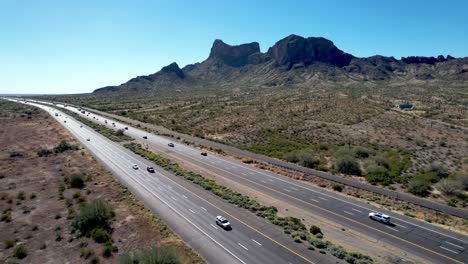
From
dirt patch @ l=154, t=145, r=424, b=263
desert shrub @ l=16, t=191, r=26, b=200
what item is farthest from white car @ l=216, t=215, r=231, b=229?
desert shrub @ l=16, t=191, r=26, b=200

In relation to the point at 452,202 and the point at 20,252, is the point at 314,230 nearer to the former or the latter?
the point at 452,202

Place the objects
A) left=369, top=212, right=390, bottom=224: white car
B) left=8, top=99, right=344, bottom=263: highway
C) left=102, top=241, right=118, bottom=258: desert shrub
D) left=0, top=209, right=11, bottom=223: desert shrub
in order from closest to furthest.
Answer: left=8, top=99, right=344, bottom=263: highway → left=102, top=241, right=118, bottom=258: desert shrub → left=369, top=212, right=390, bottom=224: white car → left=0, top=209, right=11, bottom=223: desert shrub

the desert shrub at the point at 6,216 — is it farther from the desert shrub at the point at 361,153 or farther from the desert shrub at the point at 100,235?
the desert shrub at the point at 361,153

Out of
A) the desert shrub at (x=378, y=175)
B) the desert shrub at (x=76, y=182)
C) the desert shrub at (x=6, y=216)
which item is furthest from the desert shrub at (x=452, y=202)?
the desert shrub at (x=6, y=216)

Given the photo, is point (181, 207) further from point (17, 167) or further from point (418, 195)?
point (17, 167)

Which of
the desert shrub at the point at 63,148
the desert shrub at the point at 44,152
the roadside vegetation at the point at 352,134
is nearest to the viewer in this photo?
the roadside vegetation at the point at 352,134

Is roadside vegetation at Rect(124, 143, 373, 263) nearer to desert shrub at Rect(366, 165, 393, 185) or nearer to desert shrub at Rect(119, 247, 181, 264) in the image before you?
desert shrub at Rect(119, 247, 181, 264)
